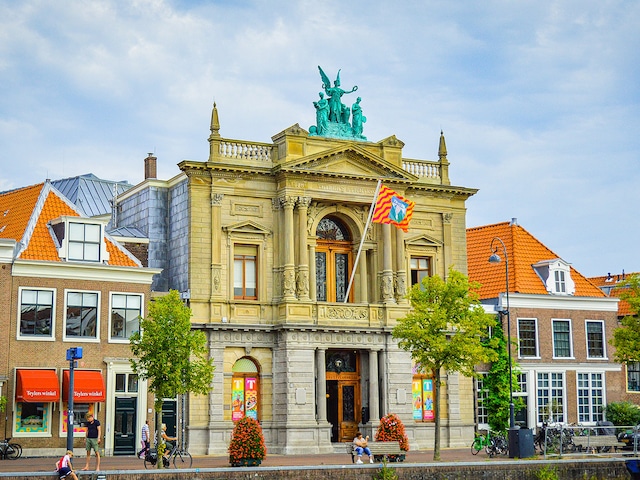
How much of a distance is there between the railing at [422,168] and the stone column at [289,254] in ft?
26.0

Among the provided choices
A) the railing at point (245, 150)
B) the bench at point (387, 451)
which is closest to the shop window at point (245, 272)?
the railing at point (245, 150)

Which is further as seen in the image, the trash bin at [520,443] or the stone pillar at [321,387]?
the stone pillar at [321,387]

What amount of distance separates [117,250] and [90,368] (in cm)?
560

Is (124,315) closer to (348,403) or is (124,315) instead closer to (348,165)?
(348,403)

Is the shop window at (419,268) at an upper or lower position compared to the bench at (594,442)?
upper

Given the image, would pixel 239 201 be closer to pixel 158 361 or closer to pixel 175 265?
pixel 175 265

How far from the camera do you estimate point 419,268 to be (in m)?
55.7

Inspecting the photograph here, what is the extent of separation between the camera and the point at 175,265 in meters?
51.7

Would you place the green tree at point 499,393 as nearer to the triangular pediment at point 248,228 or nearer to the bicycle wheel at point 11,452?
the triangular pediment at point 248,228

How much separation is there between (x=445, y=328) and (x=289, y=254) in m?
10.3

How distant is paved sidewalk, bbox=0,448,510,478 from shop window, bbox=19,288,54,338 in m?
5.40

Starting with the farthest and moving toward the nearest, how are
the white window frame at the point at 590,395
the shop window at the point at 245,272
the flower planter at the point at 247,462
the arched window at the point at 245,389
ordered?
the white window frame at the point at 590,395, the shop window at the point at 245,272, the arched window at the point at 245,389, the flower planter at the point at 247,462

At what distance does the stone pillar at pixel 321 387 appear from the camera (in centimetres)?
4992

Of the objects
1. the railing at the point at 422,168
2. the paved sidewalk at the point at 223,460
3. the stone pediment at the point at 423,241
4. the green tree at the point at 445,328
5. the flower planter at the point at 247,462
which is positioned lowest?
the paved sidewalk at the point at 223,460
